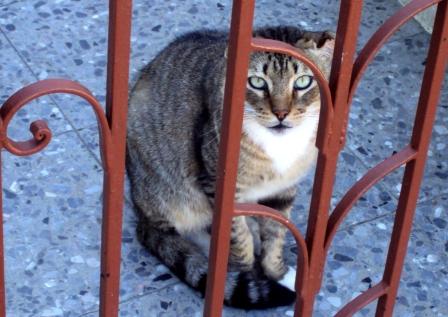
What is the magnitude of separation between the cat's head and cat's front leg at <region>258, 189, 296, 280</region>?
0.41 m

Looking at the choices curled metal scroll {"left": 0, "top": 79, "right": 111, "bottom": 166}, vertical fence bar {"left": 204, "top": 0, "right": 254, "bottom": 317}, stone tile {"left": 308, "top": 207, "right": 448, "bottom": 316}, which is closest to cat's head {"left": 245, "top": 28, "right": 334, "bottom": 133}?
stone tile {"left": 308, "top": 207, "right": 448, "bottom": 316}

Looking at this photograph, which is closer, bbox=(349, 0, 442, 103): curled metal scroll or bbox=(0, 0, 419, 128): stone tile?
bbox=(349, 0, 442, 103): curled metal scroll

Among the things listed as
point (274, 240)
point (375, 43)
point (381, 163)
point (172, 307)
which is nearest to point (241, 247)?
point (274, 240)

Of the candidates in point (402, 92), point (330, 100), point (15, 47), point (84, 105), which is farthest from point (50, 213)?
point (330, 100)

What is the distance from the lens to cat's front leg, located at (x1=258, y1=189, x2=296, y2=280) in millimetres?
2928

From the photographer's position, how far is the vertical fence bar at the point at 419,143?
5.24ft

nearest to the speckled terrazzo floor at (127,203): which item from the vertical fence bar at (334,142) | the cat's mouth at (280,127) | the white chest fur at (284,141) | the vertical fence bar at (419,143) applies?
the white chest fur at (284,141)

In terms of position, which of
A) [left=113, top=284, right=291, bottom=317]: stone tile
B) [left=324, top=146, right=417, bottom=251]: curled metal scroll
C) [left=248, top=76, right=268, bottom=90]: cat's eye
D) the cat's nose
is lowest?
[left=113, top=284, right=291, bottom=317]: stone tile

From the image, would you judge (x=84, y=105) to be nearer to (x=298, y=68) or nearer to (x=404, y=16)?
(x=298, y=68)

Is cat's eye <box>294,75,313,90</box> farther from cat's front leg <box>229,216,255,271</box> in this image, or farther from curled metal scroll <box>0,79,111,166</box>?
curled metal scroll <box>0,79,111,166</box>

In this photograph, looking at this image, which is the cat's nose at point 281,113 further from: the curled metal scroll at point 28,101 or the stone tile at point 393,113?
the curled metal scroll at point 28,101

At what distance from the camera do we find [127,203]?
3.19 metres

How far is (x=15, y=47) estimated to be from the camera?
369 centimetres

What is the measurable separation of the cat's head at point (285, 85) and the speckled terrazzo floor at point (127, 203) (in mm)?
642
